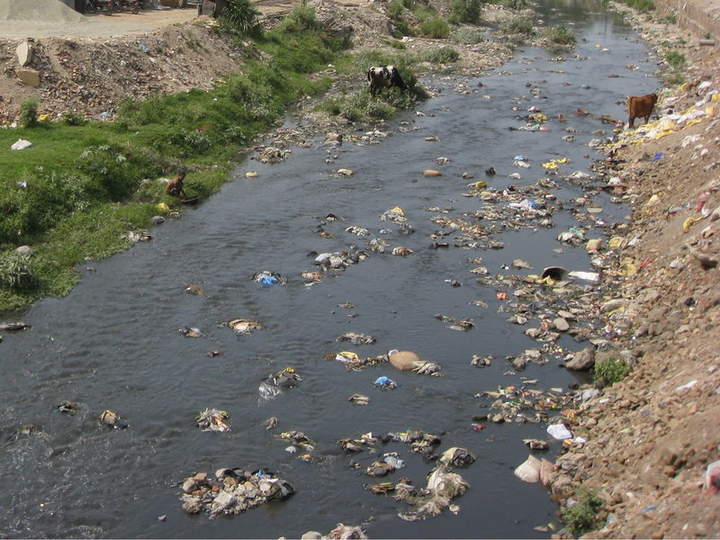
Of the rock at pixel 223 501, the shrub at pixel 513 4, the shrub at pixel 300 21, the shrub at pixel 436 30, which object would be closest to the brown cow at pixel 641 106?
the shrub at pixel 300 21

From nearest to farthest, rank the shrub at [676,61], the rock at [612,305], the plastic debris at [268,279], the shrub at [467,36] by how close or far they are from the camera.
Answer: the rock at [612,305] → the plastic debris at [268,279] → the shrub at [676,61] → the shrub at [467,36]

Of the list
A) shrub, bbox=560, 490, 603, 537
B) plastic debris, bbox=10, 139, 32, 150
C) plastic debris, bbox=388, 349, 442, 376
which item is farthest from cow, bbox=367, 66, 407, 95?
shrub, bbox=560, 490, 603, 537

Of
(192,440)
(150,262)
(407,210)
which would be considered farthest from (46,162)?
(192,440)

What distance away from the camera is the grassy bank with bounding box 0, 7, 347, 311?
12.5 meters

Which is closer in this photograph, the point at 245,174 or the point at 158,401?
the point at 158,401

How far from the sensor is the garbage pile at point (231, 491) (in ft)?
25.1

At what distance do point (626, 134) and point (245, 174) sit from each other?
31.0 feet

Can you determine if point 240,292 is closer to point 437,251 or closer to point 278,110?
point 437,251

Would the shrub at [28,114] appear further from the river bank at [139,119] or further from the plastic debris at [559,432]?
the plastic debris at [559,432]

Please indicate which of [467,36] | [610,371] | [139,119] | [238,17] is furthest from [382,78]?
[610,371]

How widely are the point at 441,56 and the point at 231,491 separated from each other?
77.6 ft

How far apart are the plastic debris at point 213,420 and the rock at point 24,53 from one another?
11482mm

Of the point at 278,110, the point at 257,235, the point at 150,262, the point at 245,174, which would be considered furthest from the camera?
the point at 278,110

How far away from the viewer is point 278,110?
2156cm
